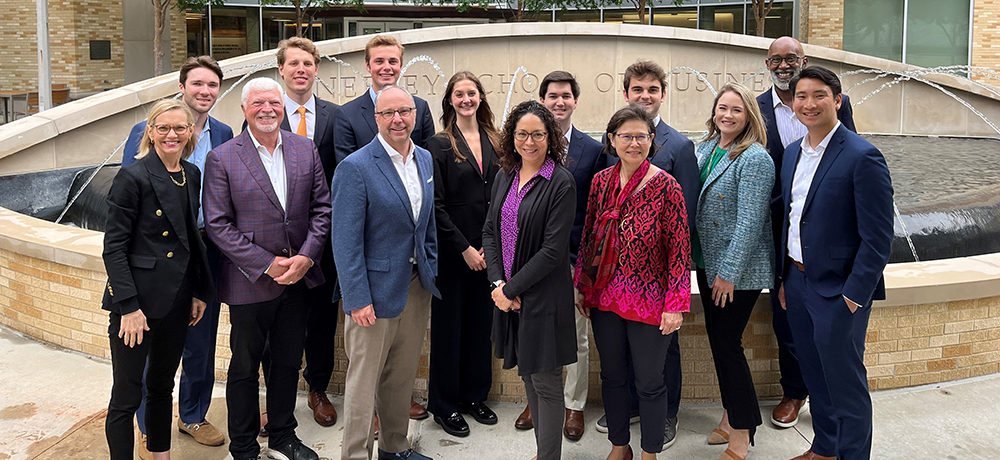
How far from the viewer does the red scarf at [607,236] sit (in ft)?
12.9

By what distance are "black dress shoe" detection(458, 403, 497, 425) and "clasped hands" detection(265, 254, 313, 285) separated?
4.58 ft

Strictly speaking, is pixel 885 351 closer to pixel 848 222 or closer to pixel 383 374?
pixel 848 222

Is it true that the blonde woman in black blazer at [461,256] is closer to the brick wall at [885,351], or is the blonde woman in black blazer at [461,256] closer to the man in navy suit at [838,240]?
the brick wall at [885,351]

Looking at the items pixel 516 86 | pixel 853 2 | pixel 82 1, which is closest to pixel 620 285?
pixel 516 86

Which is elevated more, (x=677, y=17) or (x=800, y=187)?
(x=677, y=17)

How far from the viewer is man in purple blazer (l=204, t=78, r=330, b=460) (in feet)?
13.1

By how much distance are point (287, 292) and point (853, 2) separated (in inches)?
803

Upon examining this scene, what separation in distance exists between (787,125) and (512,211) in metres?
1.91

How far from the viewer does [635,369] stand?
4.03 meters

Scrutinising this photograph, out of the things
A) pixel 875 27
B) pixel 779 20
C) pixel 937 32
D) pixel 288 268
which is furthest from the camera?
pixel 779 20

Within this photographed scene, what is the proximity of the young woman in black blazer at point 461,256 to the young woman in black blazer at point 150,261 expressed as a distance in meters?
1.36

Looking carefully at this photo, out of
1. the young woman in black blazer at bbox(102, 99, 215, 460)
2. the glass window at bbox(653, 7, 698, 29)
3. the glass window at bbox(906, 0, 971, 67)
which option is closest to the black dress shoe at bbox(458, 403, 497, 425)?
the young woman in black blazer at bbox(102, 99, 215, 460)

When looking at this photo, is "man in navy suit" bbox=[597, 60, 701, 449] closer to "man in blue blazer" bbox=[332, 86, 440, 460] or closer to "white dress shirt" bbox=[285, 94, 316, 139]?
"man in blue blazer" bbox=[332, 86, 440, 460]

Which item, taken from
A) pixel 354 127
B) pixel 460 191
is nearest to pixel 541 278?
pixel 460 191
